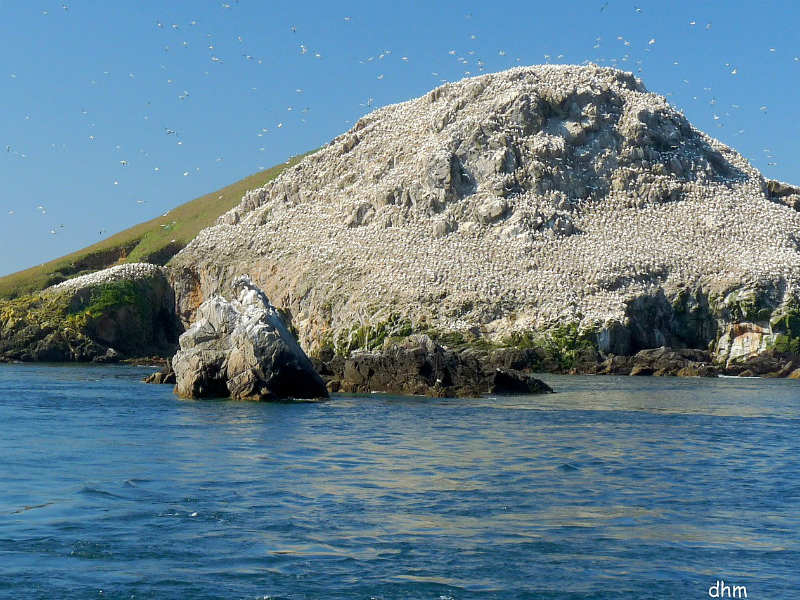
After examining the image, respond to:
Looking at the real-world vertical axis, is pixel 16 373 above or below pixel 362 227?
below

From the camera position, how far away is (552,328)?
234ft

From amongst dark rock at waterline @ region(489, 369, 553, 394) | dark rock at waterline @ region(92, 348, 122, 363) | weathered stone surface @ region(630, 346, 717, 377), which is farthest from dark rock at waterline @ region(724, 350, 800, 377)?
dark rock at waterline @ region(92, 348, 122, 363)

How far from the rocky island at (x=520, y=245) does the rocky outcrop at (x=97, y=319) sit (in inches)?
11.1

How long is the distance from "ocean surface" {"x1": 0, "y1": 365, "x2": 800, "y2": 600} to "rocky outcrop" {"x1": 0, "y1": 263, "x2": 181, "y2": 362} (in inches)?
2364

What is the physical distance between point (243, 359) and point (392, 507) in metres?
21.9

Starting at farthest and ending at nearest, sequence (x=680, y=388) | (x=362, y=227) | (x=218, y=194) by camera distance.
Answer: (x=218, y=194), (x=362, y=227), (x=680, y=388)

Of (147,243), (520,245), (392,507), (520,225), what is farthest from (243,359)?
(147,243)

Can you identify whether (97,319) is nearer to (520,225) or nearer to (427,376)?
(520,225)

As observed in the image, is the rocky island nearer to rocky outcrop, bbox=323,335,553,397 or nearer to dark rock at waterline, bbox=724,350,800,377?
dark rock at waterline, bbox=724,350,800,377

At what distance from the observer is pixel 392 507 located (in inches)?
645

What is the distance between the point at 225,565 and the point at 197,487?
219 inches

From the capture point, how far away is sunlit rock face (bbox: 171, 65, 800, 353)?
74250 millimetres

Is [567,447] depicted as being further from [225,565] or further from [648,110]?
[648,110]

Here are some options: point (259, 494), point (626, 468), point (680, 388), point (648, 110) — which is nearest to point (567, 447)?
point (626, 468)
